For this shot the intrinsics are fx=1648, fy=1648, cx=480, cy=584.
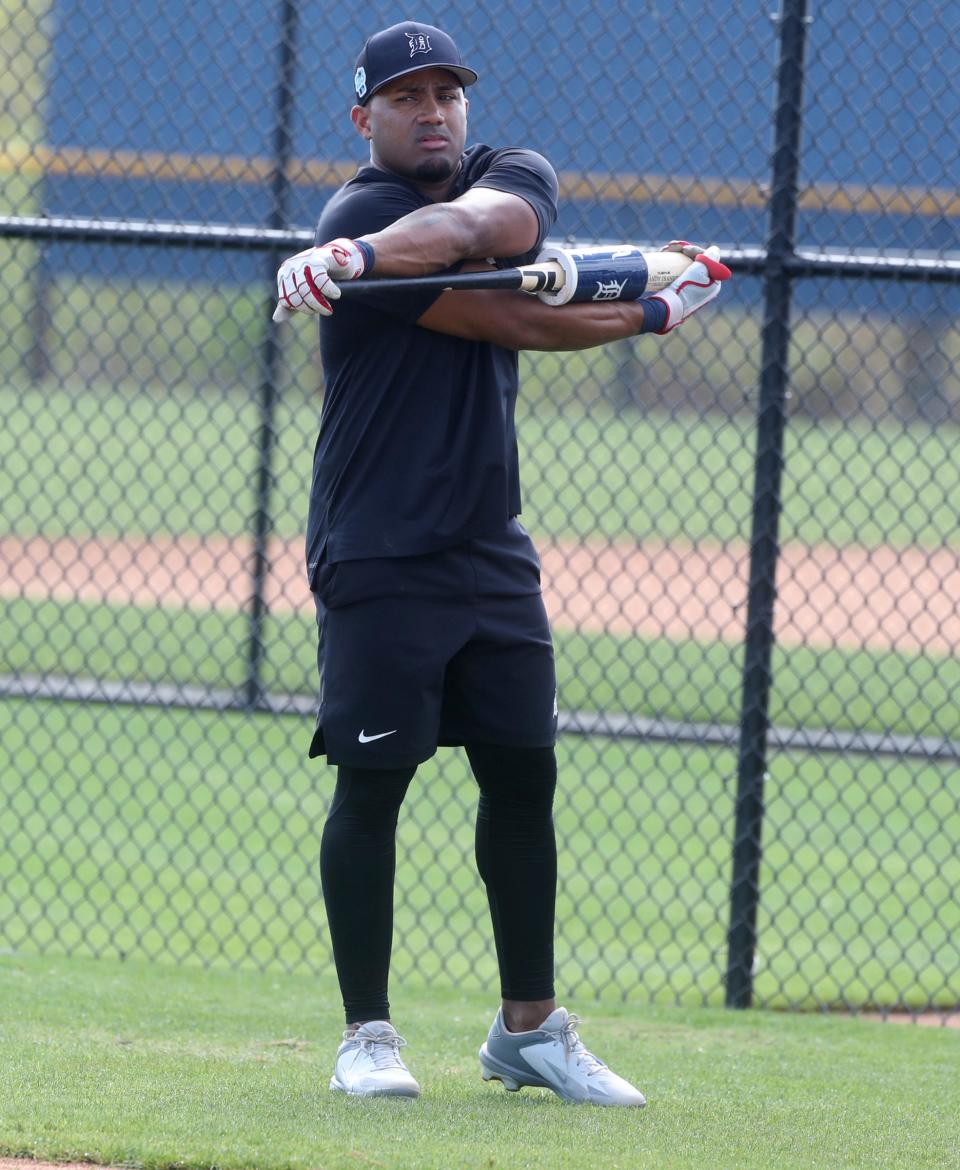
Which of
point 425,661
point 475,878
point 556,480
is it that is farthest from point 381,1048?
point 556,480

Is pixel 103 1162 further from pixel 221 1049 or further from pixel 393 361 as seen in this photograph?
pixel 393 361

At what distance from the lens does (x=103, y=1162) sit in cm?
262

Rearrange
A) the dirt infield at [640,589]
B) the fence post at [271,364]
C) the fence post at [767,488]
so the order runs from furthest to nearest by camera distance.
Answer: the dirt infield at [640,589] < the fence post at [271,364] < the fence post at [767,488]

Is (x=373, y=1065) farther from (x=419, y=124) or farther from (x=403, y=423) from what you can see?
(x=419, y=124)

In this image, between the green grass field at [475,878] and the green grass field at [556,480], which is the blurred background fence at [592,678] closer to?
the green grass field at [475,878]

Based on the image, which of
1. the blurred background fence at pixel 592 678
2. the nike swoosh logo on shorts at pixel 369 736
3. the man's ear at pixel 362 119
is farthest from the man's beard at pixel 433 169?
the blurred background fence at pixel 592 678

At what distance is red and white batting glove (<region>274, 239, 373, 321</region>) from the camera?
2625 millimetres

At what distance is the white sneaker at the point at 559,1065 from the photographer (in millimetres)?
3025

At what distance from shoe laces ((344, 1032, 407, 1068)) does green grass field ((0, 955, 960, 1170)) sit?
0.08 meters

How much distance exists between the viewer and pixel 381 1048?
3012 mm

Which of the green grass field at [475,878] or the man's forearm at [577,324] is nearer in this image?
the man's forearm at [577,324]

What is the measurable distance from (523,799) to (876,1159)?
86 centimetres

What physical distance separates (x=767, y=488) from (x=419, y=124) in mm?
1625

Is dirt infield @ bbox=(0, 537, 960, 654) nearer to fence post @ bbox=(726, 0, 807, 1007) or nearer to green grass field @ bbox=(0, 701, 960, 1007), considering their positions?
green grass field @ bbox=(0, 701, 960, 1007)
